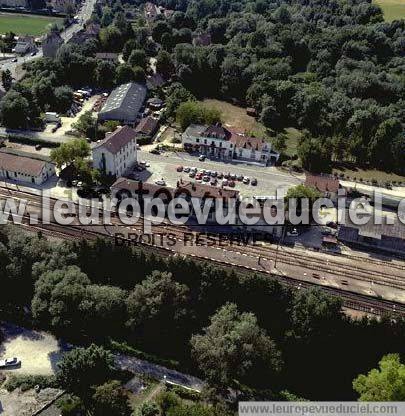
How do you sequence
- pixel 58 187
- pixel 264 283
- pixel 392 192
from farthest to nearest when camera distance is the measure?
1. pixel 392 192
2. pixel 58 187
3. pixel 264 283

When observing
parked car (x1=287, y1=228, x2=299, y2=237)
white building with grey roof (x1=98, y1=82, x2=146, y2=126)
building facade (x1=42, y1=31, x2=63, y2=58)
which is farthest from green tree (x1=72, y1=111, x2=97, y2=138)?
building facade (x1=42, y1=31, x2=63, y2=58)

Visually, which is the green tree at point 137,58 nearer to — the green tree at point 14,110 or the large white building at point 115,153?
the green tree at point 14,110

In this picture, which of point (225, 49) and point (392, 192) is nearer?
point (392, 192)

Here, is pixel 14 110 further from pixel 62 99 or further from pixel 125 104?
pixel 125 104

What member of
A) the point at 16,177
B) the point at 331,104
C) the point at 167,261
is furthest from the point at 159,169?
the point at 331,104

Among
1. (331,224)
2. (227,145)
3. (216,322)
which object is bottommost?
(216,322)

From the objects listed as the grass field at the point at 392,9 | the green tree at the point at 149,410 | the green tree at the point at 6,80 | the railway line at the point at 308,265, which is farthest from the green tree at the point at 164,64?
the green tree at the point at 149,410

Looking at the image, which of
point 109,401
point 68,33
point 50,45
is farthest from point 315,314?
point 68,33

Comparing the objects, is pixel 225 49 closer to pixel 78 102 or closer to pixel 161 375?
pixel 78 102
